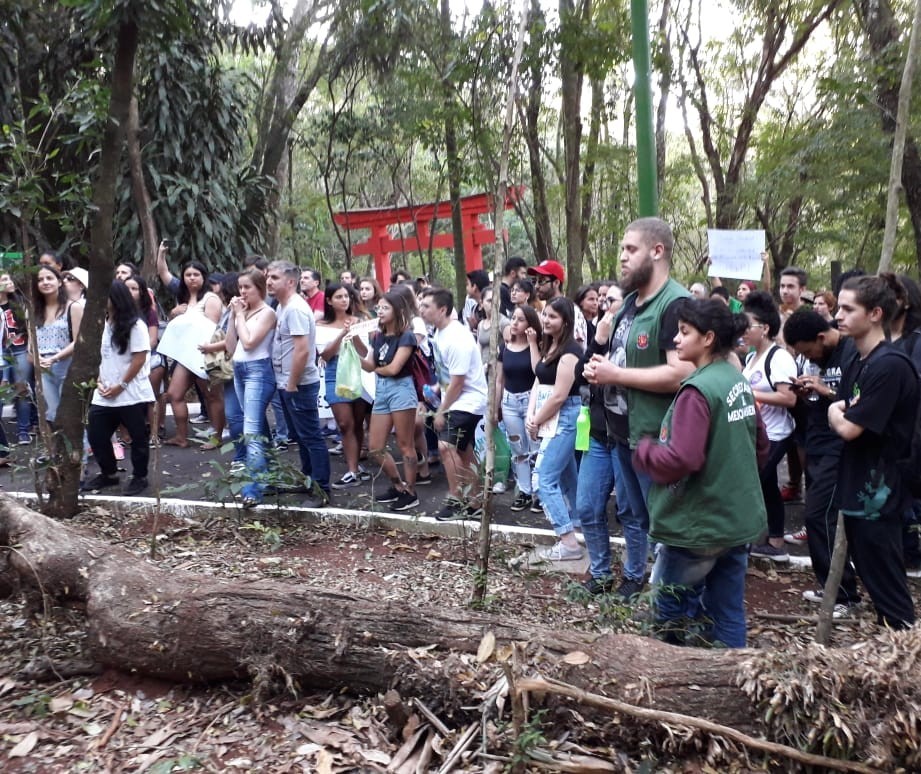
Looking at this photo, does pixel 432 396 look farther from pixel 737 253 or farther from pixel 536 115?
pixel 536 115

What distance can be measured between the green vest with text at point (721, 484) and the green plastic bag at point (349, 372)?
4203 mm

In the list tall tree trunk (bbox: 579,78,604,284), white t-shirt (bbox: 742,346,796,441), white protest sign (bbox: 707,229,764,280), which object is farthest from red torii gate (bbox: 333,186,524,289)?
white t-shirt (bbox: 742,346,796,441)

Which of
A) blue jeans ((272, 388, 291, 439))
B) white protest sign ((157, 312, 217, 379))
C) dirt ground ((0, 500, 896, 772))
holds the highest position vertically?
white protest sign ((157, 312, 217, 379))

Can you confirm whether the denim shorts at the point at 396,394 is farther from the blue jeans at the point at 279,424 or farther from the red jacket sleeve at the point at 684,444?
the red jacket sleeve at the point at 684,444

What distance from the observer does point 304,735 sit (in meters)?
3.36

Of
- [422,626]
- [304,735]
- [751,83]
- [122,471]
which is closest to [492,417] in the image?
[422,626]

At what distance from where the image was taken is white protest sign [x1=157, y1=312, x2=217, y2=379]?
8.36 metres

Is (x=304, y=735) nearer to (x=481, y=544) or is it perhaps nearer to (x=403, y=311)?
(x=481, y=544)

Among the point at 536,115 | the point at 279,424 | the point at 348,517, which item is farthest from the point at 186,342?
the point at 536,115

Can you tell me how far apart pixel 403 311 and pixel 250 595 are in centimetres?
353

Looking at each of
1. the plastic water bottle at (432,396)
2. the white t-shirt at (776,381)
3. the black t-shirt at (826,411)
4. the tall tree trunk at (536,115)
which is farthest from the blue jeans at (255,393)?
the tall tree trunk at (536,115)

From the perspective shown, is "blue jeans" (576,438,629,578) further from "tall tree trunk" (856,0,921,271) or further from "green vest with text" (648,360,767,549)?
"tall tree trunk" (856,0,921,271)

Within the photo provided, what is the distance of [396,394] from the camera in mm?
6828

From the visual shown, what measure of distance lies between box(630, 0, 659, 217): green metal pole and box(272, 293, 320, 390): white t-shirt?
284cm
